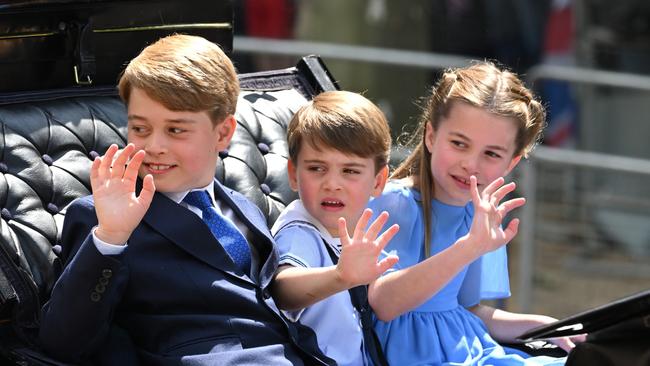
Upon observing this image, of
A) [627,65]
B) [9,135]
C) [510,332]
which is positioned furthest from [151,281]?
[627,65]

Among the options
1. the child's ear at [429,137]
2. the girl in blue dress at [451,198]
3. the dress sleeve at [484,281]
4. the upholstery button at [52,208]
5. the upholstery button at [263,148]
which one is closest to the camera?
the upholstery button at [52,208]

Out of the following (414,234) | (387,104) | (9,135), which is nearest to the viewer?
(9,135)

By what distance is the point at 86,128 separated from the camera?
3547 mm

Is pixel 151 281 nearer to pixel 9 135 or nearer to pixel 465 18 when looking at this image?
pixel 9 135

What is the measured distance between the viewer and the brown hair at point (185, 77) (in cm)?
306

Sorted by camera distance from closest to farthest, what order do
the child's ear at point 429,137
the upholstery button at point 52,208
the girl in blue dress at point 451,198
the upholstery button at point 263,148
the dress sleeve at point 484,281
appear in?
the upholstery button at point 52,208 → the girl in blue dress at point 451,198 → the child's ear at point 429,137 → the dress sleeve at point 484,281 → the upholstery button at point 263,148

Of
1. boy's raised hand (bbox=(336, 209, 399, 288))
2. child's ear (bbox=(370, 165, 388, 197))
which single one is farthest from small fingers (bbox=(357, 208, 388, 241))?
child's ear (bbox=(370, 165, 388, 197))

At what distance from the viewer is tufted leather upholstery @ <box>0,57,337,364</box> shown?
3160 mm

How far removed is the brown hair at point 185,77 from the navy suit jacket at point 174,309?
0.25m

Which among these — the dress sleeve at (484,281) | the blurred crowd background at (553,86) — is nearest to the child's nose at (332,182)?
the dress sleeve at (484,281)

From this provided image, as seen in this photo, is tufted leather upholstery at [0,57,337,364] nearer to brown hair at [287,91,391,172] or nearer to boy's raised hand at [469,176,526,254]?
brown hair at [287,91,391,172]

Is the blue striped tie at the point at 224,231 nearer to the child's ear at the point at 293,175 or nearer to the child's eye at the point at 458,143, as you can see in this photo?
the child's ear at the point at 293,175

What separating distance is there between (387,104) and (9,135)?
521 centimetres

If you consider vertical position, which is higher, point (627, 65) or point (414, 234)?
point (414, 234)
